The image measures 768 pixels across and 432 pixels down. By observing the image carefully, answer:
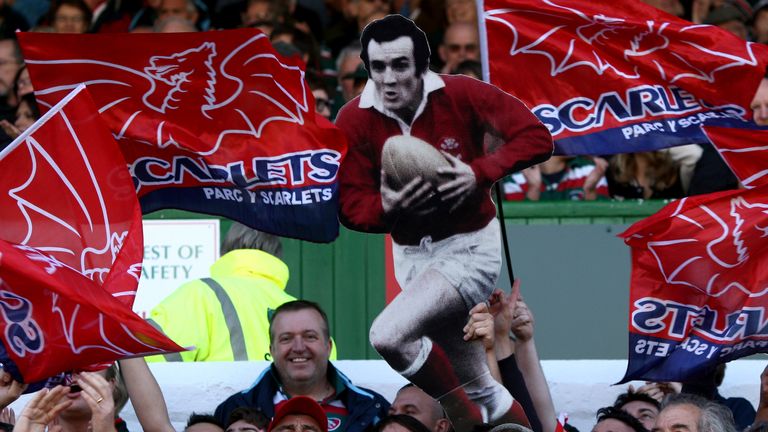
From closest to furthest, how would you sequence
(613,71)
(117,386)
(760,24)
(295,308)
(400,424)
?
1. (400,424)
2. (117,386)
3. (295,308)
4. (613,71)
5. (760,24)

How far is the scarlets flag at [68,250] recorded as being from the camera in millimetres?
7367

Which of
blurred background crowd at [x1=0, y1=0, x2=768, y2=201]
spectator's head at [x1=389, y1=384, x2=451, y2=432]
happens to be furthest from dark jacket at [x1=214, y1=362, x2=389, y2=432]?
blurred background crowd at [x1=0, y1=0, x2=768, y2=201]

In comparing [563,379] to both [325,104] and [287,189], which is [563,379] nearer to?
[287,189]

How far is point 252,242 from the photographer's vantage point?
10211mm

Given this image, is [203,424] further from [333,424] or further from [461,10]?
[461,10]

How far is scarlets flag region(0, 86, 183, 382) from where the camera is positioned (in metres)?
7.37

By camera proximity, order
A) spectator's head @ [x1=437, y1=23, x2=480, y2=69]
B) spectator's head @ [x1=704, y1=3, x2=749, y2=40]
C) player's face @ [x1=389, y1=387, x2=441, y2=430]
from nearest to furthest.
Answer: player's face @ [x1=389, y1=387, x2=441, y2=430] → spectator's head @ [x1=437, y1=23, x2=480, y2=69] → spectator's head @ [x1=704, y1=3, x2=749, y2=40]

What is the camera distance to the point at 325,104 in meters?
11.5

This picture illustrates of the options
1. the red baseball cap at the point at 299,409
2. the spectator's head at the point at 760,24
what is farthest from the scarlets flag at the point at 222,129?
A: the spectator's head at the point at 760,24

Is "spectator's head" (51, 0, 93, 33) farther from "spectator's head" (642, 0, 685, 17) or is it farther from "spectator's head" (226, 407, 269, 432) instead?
"spectator's head" (226, 407, 269, 432)

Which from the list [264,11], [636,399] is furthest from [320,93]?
[636,399]

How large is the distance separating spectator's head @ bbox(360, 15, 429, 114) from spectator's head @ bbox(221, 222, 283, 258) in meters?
1.64

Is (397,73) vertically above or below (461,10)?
below

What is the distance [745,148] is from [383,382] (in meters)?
2.02
